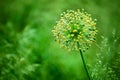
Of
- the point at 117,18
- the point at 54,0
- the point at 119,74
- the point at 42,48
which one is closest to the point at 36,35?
the point at 42,48

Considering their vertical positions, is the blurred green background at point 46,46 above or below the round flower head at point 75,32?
above

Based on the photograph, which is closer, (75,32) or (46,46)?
(75,32)

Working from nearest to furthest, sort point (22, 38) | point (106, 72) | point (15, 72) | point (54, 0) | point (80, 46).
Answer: point (80, 46) < point (106, 72) < point (15, 72) < point (22, 38) < point (54, 0)

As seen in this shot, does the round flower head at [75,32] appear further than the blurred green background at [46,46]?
No

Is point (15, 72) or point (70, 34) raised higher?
point (15, 72)

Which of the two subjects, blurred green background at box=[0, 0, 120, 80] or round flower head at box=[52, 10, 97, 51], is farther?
blurred green background at box=[0, 0, 120, 80]

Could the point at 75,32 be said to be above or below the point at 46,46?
below

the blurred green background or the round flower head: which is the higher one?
the blurred green background

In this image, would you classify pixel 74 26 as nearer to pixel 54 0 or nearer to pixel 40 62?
pixel 40 62
